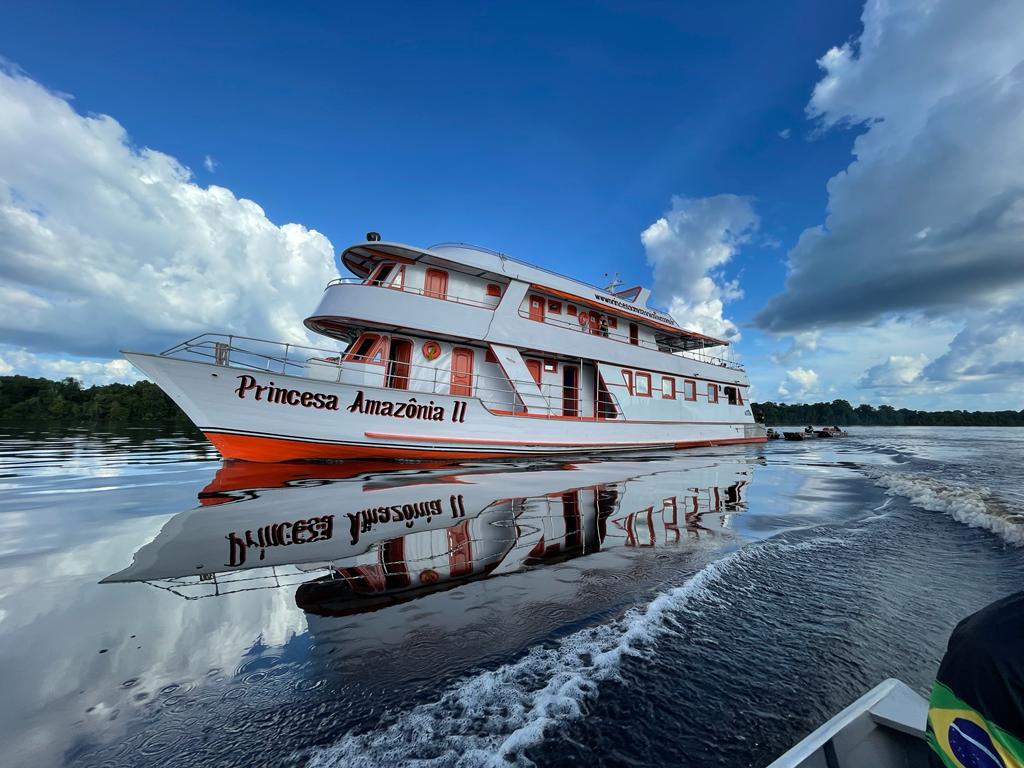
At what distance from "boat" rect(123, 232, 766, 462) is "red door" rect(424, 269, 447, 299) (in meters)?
0.04

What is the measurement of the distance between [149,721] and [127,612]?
4.64ft

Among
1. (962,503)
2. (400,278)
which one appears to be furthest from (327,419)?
(962,503)

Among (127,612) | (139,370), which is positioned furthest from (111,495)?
(127,612)

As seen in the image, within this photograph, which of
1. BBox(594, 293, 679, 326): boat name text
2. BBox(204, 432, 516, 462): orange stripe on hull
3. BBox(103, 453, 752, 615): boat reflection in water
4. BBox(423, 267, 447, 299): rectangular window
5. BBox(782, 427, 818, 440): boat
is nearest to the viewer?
BBox(103, 453, 752, 615): boat reflection in water

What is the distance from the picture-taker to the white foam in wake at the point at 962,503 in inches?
190

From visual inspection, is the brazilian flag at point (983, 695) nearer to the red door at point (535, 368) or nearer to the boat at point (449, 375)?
the boat at point (449, 375)

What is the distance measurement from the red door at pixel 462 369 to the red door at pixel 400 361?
1.40 meters

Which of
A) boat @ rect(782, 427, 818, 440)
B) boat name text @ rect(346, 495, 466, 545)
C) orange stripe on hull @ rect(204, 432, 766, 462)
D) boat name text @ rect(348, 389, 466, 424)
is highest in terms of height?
boat name text @ rect(348, 389, 466, 424)

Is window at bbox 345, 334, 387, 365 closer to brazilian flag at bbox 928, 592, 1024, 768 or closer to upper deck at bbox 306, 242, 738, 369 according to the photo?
upper deck at bbox 306, 242, 738, 369

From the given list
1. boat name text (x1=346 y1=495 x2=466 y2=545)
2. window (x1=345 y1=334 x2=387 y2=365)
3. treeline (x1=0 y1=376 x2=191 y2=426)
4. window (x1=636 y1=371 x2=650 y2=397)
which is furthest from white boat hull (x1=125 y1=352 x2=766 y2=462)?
treeline (x1=0 y1=376 x2=191 y2=426)

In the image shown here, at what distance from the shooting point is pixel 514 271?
46.3 feet

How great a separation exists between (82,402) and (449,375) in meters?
70.7

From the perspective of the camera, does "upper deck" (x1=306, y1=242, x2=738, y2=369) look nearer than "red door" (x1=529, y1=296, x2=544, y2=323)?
Yes

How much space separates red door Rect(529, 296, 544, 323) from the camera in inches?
570
